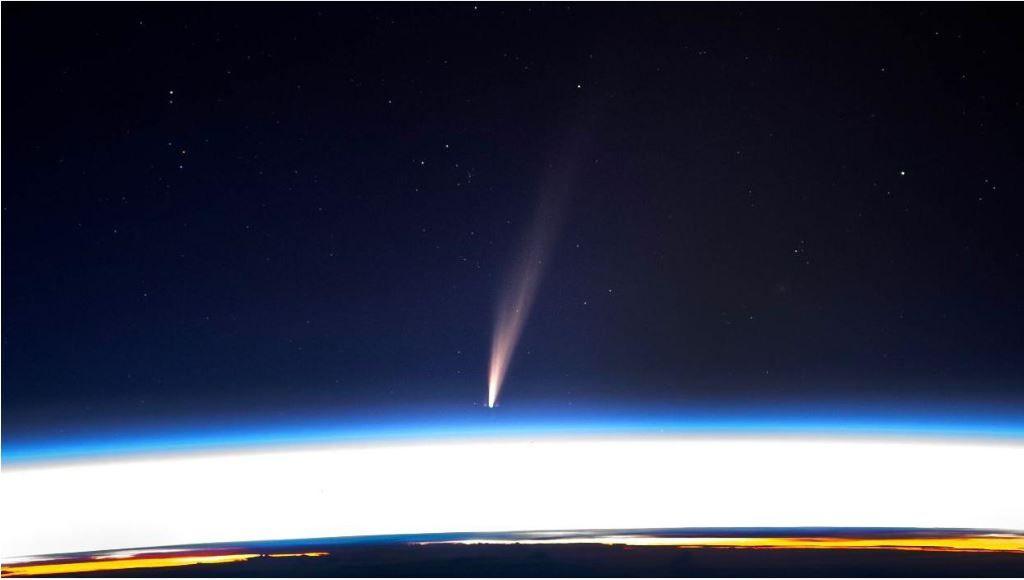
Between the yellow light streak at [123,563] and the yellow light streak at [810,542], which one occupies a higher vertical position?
the yellow light streak at [123,563]

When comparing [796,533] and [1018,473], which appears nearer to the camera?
[1018,473]

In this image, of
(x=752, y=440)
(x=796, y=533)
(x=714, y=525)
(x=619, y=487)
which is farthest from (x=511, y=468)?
(x=796, y=533)

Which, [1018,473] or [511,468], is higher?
[511,468]

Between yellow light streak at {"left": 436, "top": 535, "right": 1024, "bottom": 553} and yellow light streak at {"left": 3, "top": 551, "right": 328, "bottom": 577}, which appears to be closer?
yellow light streak at {"left": 3, "top": 551, "right": 328, "bottom": 577}

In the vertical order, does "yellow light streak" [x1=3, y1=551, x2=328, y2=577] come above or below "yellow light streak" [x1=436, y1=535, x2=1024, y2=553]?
above

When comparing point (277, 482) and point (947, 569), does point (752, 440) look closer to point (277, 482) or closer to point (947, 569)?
point (947, 569)

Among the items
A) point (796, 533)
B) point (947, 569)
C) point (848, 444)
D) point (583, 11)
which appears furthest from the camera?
point (796, 533)

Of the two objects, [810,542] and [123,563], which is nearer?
[123,563]

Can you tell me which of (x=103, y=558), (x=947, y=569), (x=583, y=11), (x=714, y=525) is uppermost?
(x=583, y=11)

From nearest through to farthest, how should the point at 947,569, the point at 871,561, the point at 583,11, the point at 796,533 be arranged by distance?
the point at 583,11 < the point at 947,569 < the point at 871,561 < the point at 796,533

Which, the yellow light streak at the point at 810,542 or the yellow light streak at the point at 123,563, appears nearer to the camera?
the yellow light streak at the point at 123,563

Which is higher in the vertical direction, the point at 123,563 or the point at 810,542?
the point at 123,563
